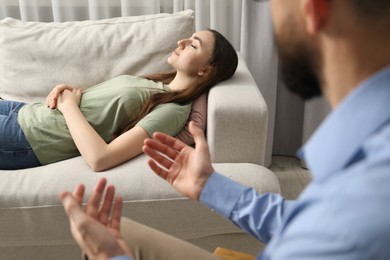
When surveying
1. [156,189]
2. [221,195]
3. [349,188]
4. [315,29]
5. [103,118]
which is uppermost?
[315,29]

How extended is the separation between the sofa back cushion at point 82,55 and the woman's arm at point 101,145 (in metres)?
0.41

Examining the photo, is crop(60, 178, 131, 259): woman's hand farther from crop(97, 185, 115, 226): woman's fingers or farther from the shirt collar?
the shirt collar

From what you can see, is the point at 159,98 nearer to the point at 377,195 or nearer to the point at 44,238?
the point at 44,238

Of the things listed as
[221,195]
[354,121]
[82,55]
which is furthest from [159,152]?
[82,55]

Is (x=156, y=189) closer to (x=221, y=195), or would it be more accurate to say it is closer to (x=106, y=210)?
(x=221, y=195)

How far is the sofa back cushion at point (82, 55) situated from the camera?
2180 millimetres

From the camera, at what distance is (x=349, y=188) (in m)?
0.65

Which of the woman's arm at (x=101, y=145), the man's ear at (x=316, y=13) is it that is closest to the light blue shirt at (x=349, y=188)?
the man's ear at (x=316, y=13)

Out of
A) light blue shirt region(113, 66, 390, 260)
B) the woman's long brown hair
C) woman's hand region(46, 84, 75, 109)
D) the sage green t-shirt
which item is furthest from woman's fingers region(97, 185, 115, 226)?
woman's hand region(46, 84, 75, 109)

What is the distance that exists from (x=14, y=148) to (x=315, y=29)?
1408 millimetres

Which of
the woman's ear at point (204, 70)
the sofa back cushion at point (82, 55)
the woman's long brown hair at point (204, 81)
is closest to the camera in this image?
the woman's long brown hair at point (204, 81)

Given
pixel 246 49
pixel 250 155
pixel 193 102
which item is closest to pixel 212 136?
pixel 250 155

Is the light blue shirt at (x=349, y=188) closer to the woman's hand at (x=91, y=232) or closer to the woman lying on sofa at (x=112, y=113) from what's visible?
the woman's hand at (x=91, y=232)

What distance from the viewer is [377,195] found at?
0.63m
